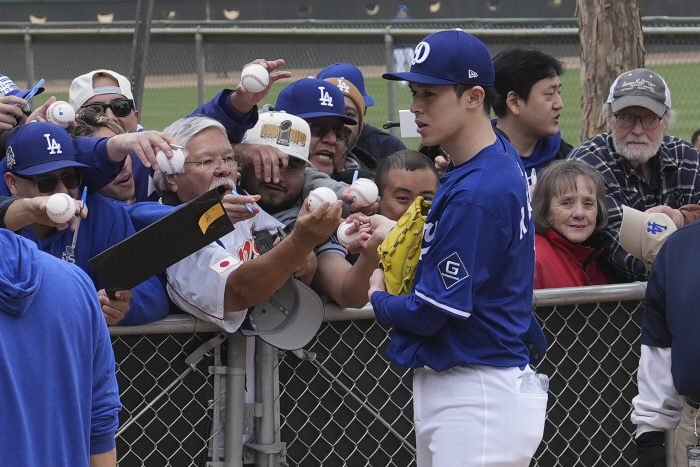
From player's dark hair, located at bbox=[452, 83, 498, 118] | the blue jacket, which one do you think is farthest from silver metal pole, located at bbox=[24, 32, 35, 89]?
player's dark hair, located at bbox=[452, 83, 498, 118]

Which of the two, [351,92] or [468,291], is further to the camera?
[351,92]

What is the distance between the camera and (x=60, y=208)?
11.6 ft

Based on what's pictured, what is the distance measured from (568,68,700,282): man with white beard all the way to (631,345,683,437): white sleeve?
1278 mm

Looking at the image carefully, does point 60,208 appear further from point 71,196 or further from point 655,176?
point 655,176

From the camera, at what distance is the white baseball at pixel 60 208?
3525mm

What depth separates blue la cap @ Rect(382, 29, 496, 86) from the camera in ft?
11.0

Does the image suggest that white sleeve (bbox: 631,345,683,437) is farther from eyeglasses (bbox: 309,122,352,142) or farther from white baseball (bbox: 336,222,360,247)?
eyeglasses (bbox: 309,122,352,142)

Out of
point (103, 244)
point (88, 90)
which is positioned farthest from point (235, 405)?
point (88, 90)

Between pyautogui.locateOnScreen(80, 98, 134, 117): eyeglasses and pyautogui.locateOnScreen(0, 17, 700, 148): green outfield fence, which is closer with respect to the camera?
pyautogui.locateOnScreen(80, 98, 134, 117): eyeglasses

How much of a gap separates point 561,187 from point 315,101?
131 centimetres

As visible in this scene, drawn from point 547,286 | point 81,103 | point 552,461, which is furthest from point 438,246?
point 81,103

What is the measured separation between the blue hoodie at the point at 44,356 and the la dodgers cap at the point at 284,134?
2036 mm

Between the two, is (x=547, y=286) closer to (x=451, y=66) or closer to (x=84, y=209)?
(x=451, y=66)

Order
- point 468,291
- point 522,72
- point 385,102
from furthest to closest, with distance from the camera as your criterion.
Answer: point 385,102 → point 522,72 → point 468,291
